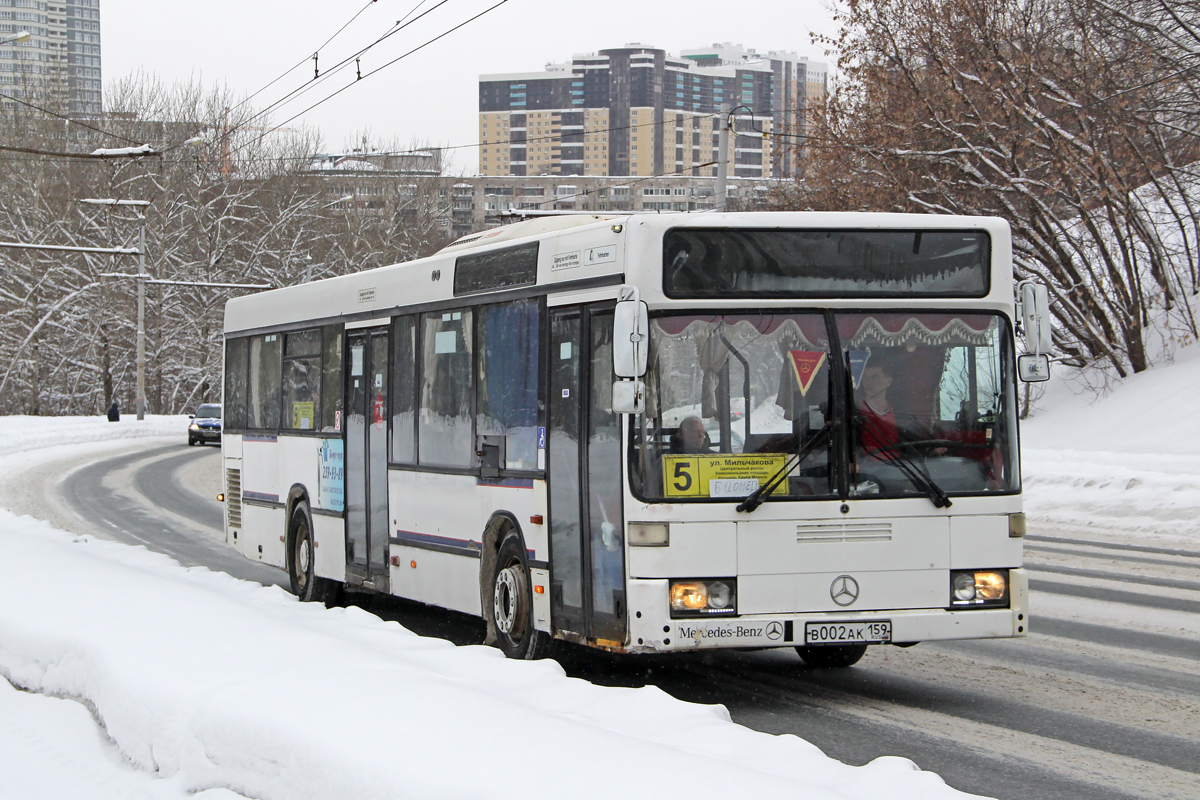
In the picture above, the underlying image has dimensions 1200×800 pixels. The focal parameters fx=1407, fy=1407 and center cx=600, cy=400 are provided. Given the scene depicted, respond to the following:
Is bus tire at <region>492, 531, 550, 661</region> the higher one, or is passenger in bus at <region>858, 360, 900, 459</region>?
passenger in bus at <region>858, 360, 900, 459</region>

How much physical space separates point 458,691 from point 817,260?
11.1ft

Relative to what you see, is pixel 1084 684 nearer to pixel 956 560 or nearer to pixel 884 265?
pixel 956 560

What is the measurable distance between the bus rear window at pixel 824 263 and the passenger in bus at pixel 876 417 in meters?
0.49

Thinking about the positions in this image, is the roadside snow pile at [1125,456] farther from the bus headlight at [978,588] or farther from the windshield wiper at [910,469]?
the windshield wiper at [910,469]

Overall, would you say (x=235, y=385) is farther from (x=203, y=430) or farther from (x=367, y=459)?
(x=203, y=430)

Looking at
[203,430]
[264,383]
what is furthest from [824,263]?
[203,430]

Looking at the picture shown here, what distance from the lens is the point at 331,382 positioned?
39.6 feet

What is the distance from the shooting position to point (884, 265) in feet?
25.4

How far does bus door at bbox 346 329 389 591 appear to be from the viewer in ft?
36.1

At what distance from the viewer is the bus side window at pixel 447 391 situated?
31.5 feet

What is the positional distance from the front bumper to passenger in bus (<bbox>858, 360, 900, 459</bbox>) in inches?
33.9

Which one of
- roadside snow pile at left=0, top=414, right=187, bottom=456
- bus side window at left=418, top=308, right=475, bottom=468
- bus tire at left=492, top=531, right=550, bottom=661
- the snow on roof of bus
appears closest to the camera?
bus tire at left=492, top=531, right=550, bottom=661

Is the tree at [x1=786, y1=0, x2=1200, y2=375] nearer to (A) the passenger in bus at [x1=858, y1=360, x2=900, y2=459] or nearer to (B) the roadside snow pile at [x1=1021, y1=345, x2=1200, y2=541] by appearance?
(B) the roadside snow pile at [x1=1021, y1=345, x2=1200, y2=541]

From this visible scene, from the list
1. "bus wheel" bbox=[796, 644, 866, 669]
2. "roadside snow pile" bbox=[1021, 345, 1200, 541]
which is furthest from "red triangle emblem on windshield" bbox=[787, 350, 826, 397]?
"roadside snow pile" bbox=[1021, 345, 1200, 541]
